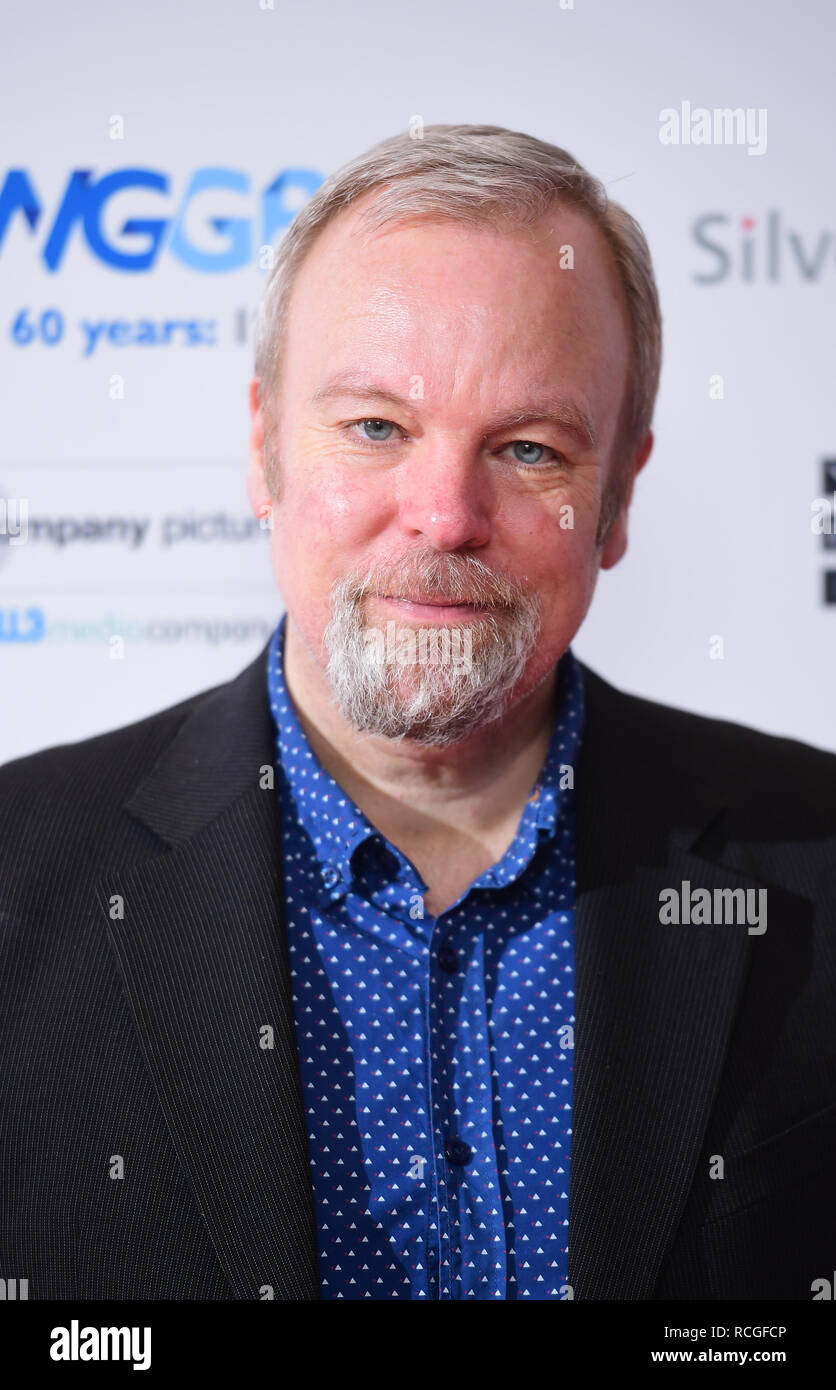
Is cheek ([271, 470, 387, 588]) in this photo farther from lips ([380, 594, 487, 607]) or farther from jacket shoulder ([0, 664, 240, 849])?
jacket shoulder ([0, 664, 240, 849])

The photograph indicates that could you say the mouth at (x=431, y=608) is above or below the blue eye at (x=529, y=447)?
below

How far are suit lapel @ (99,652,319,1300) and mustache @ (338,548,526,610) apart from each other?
1.04 feet

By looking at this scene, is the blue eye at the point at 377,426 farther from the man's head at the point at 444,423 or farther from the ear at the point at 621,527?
the ear at the point at 621,527

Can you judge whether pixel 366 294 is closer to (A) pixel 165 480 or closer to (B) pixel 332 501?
(B) pixel 332 501

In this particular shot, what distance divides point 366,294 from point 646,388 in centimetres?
52

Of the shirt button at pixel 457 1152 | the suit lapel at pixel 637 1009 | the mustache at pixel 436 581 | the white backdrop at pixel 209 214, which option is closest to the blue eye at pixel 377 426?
the mustache at pixel 436 581

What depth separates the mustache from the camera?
64.4 inches

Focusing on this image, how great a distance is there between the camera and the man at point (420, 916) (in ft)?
5.16

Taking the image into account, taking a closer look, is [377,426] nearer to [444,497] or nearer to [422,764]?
[444,497]

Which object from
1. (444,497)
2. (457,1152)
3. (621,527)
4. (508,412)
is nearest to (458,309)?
(508,412)

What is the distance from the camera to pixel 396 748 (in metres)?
1.78

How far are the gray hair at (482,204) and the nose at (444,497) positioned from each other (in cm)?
32

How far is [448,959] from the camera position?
1694mm

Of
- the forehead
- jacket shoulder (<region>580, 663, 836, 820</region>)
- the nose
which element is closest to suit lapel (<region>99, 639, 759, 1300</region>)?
jacket shoulder (<region>580, 663, 836, 820</region>)
